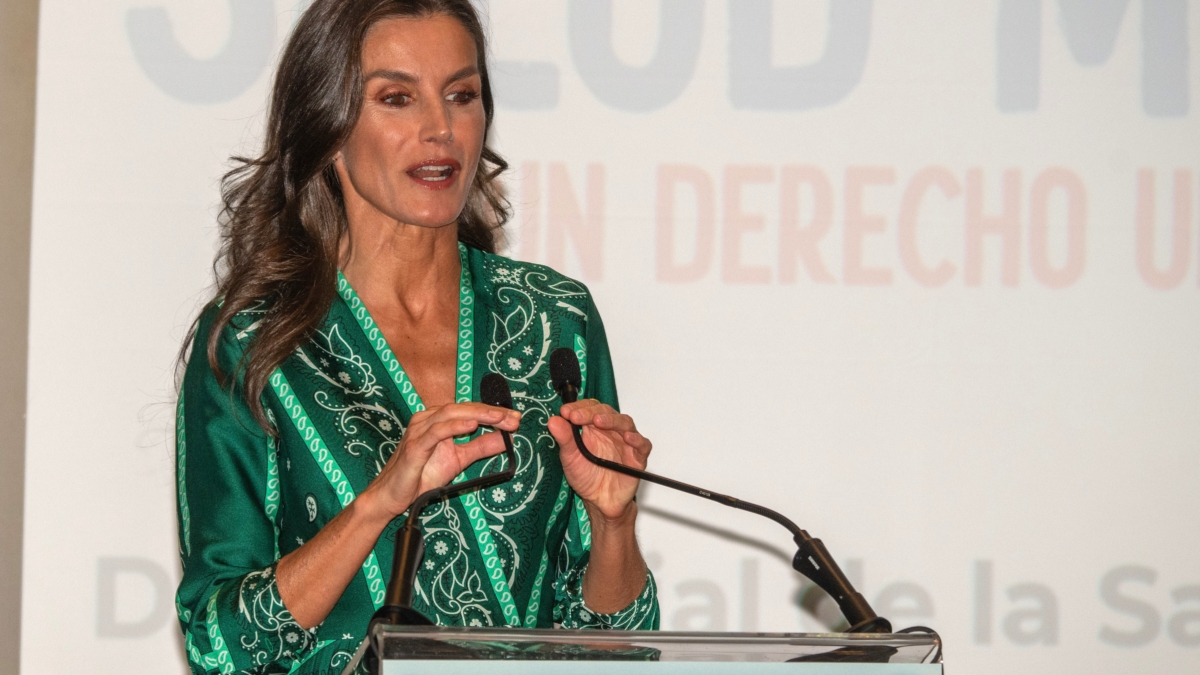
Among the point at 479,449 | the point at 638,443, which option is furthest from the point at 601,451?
the point at 479,449

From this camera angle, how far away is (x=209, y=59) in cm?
262

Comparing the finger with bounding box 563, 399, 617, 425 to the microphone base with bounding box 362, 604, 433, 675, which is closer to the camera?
the microphone base with bounding box 362, 604, 433, 675

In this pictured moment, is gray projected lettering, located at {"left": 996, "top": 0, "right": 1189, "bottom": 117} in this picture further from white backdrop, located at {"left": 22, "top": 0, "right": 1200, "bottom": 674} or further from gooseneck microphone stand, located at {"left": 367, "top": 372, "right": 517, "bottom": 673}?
gooseneck microphone stand, located at {"left": 367, "top": 372, "right": 517, "bottom": 673}

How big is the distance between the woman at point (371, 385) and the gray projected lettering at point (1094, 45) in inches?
47.7

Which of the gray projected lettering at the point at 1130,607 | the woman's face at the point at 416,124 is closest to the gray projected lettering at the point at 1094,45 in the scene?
the gray projected lettering at the point at 1130,607

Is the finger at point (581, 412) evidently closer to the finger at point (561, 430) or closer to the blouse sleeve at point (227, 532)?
the finger at point (561, 430)

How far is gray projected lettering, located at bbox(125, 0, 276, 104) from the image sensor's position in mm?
2617

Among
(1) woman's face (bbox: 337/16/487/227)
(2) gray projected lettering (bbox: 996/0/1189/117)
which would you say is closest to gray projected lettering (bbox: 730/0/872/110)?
(2) gray projected lettering (bbox: 996/0/1189/117)

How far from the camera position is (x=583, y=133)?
2.67 m

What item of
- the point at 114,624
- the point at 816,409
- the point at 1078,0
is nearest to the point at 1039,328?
the point at 816,409

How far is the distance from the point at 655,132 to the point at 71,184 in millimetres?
1243

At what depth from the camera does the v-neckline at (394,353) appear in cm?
186

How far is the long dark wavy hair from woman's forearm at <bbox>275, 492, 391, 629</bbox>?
0.25 metres

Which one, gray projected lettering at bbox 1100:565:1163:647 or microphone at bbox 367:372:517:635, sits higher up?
microphone at bbox 367:372:517:635
